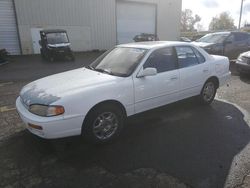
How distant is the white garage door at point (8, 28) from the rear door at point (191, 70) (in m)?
16.6

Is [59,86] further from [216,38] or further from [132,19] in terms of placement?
[132,19]

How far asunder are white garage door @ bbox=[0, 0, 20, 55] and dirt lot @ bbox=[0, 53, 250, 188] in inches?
589

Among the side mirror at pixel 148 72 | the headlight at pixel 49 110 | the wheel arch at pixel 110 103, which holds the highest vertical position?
the side mirror at pixel 148 72

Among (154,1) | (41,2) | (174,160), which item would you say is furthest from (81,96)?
(154,1)

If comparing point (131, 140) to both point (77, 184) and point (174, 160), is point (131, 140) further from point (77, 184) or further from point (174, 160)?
point (77, 184)

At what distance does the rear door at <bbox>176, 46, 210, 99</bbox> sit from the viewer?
Answer: 4.61m

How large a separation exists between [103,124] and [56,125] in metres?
0.77

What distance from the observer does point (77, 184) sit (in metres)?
2.69

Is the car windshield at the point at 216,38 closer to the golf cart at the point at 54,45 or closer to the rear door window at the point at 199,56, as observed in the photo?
the rear door window at the point at 199,56

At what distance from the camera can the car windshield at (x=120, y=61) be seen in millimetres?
3951

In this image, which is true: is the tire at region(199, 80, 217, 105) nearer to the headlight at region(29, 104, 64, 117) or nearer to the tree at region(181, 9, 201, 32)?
the headlight at region(29, 104, 64, 117)

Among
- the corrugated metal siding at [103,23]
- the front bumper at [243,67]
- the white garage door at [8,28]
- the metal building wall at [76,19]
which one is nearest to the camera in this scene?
the front bumper at [243,67]

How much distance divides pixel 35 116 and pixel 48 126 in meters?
0.28

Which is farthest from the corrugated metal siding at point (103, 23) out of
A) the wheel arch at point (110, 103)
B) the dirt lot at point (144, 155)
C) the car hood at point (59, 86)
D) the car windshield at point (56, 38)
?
the wheel arch at point (110, 103)
